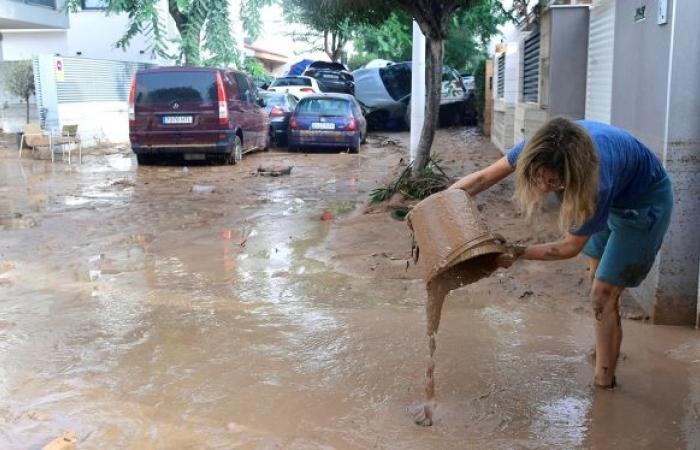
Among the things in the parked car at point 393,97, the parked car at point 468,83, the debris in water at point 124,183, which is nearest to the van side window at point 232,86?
the debris in water at point 124,183

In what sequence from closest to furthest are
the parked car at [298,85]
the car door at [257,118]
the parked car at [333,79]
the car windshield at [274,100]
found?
the car door at [257,118] → the car windshield at [274,100] → the parked car at [298,85] → the parked car at [333,79]

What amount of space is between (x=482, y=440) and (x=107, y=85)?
699 inches

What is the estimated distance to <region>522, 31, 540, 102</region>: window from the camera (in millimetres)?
9734

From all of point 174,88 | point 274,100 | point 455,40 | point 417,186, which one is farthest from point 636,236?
point 455,40

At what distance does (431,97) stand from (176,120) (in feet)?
20.1

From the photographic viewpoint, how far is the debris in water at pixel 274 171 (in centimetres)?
1271

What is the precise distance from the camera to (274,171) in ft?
42.0

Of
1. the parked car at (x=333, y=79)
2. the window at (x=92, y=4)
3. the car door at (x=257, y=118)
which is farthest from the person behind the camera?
the parked car at (x=333, y=79)

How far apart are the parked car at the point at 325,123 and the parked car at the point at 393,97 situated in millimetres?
5164

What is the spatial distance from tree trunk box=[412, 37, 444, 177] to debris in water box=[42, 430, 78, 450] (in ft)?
20.2

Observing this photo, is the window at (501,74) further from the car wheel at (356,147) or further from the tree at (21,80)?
the tree at (21,80)

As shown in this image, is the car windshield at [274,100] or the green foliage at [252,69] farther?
the green foliage at [252,69]

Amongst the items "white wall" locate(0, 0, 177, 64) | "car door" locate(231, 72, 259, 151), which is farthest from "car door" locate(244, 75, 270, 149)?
"white wall" locate(0, 0, 177, 64)

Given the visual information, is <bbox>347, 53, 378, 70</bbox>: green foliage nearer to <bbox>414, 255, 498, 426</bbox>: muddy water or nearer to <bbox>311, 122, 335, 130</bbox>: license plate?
<bbox>311, 122, 335, 130</bbox>: license plate
